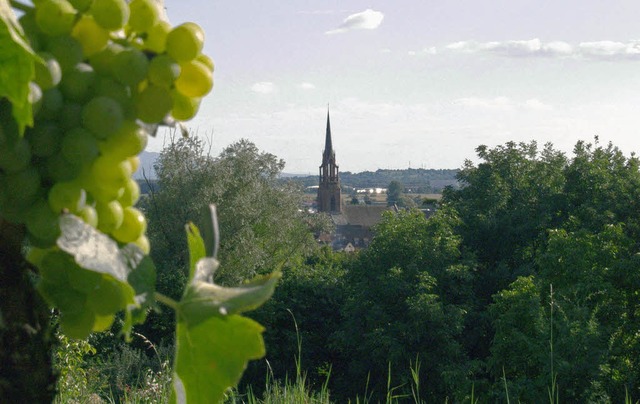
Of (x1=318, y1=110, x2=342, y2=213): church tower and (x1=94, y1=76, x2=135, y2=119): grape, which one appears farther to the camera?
(x1=318, y1=110, x2=342, y2=213): church tower

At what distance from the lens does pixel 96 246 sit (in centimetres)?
41

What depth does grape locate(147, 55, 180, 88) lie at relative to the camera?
44 cm

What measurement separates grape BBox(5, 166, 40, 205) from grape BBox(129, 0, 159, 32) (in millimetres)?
117

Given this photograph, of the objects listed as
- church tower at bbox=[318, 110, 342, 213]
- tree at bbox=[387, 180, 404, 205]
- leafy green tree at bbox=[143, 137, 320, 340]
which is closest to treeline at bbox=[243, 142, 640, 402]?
leafy green tree at bbox=[143, 137, 320, 340]

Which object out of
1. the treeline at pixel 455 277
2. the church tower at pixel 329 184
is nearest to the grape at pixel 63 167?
the treeline at pixel 455 277

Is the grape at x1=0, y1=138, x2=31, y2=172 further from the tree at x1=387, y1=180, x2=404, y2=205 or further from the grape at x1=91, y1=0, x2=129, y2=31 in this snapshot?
the tree at x1=387, y1=180, x2=404, y2=205

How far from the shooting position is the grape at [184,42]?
1.49 ft

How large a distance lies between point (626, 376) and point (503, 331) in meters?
3.18

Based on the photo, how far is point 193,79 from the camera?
47 centimetres

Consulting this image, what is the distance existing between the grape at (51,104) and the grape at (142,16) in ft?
0.23

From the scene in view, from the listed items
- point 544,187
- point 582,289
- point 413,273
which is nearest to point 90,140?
point 582,289

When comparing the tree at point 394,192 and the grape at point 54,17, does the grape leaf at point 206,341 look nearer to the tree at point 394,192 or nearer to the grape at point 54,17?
the grape at point 54,17

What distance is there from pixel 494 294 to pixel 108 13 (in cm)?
2051

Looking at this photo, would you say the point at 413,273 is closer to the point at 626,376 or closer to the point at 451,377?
the point at 451,377
